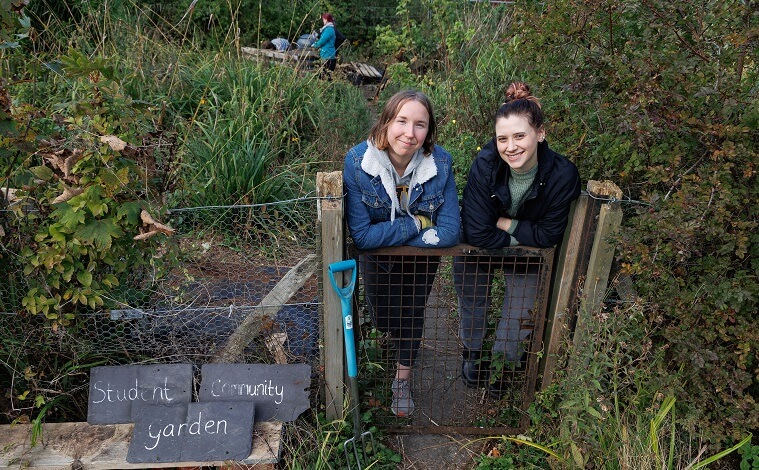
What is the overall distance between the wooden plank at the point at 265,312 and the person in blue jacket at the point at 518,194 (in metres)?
0.78

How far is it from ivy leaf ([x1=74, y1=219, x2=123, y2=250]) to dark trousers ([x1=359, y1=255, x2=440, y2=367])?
1.13 meters

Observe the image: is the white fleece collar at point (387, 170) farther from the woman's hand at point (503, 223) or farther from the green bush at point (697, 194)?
the green bush at point (697, 194)

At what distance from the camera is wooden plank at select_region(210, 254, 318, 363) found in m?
3.04

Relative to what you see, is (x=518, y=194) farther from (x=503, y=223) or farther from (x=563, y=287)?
(x=563, y=287)

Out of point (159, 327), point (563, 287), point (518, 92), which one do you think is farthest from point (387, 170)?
point (159, 327)

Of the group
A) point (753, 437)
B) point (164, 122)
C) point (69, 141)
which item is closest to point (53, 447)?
point (69, 141)

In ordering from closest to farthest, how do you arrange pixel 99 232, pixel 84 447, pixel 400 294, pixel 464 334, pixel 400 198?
pixel 99 232 → pixel 84 447 → pixel 400 198 → pixel 400 294 → pixel 464 334

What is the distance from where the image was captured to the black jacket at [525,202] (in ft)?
9.30

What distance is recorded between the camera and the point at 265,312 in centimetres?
311

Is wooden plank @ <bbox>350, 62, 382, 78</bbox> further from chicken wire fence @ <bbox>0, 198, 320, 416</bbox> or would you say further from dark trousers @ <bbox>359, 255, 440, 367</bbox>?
dark trousers @ <bbox>359, 255, 440, 367</bbox>

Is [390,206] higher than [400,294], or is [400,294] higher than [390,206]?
[390,206]

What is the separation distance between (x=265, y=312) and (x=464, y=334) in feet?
3.36

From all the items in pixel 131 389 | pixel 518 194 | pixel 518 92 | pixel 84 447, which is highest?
pixel 518 92

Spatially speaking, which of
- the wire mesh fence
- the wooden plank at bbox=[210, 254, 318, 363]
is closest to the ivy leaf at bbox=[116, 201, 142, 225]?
the wooden plank at bbox=[210, 254, 318, 363]
